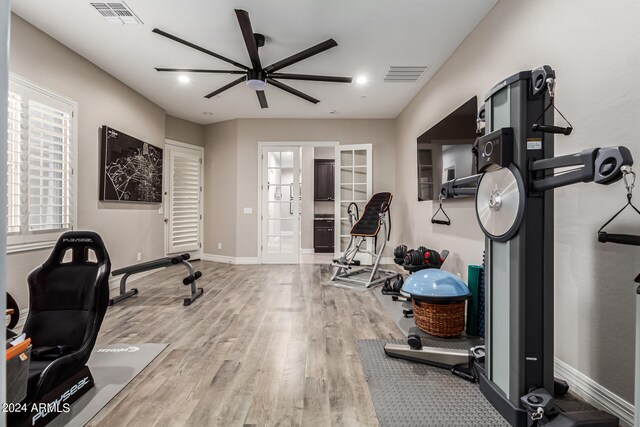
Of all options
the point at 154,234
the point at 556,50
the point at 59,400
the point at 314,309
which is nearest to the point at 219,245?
the point at 154,234

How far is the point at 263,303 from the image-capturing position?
329 cm

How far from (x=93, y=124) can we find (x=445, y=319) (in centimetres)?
451

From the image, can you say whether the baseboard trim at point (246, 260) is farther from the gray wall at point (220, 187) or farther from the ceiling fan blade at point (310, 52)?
the ceiling fan blade at point (310, 52)

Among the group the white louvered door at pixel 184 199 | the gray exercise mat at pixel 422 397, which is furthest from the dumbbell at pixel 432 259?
the white louvered door at pixel 184 199

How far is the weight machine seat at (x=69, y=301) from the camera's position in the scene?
5.62 ft

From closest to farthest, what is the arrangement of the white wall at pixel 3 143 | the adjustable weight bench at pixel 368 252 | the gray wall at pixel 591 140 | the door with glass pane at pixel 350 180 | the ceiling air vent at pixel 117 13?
the white wall at pixel 3 143
the gray wall at pixel 591 140
the ceiling air vent at pixel 117 13
the adjustable weight bench at pixel 368 252
the door with glass pane at pixel 350 180

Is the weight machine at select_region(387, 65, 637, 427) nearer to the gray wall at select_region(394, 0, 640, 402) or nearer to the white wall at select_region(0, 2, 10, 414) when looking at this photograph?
the gray wall at select_region(394, 0, 640, 402)

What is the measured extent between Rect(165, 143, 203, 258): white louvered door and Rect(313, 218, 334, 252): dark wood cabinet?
2670mm

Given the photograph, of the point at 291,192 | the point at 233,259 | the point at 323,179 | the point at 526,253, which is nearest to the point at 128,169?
the point at 233,259

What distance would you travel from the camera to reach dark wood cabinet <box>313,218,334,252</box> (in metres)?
7.16

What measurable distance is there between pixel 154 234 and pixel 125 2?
133 inches

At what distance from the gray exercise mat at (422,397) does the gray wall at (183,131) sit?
5.22m

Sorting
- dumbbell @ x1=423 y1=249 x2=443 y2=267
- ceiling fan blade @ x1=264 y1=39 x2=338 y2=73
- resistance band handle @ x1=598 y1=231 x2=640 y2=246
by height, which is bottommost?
dumbbell @ x1=423 y1=249 x2=443 y2=267

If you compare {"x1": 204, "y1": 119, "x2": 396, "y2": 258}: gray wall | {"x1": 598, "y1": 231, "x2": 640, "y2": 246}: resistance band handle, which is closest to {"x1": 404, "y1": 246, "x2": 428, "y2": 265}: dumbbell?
{"x1": 598, "y1": 231, "x2": 640, "y2": 246}: resistance band handle
